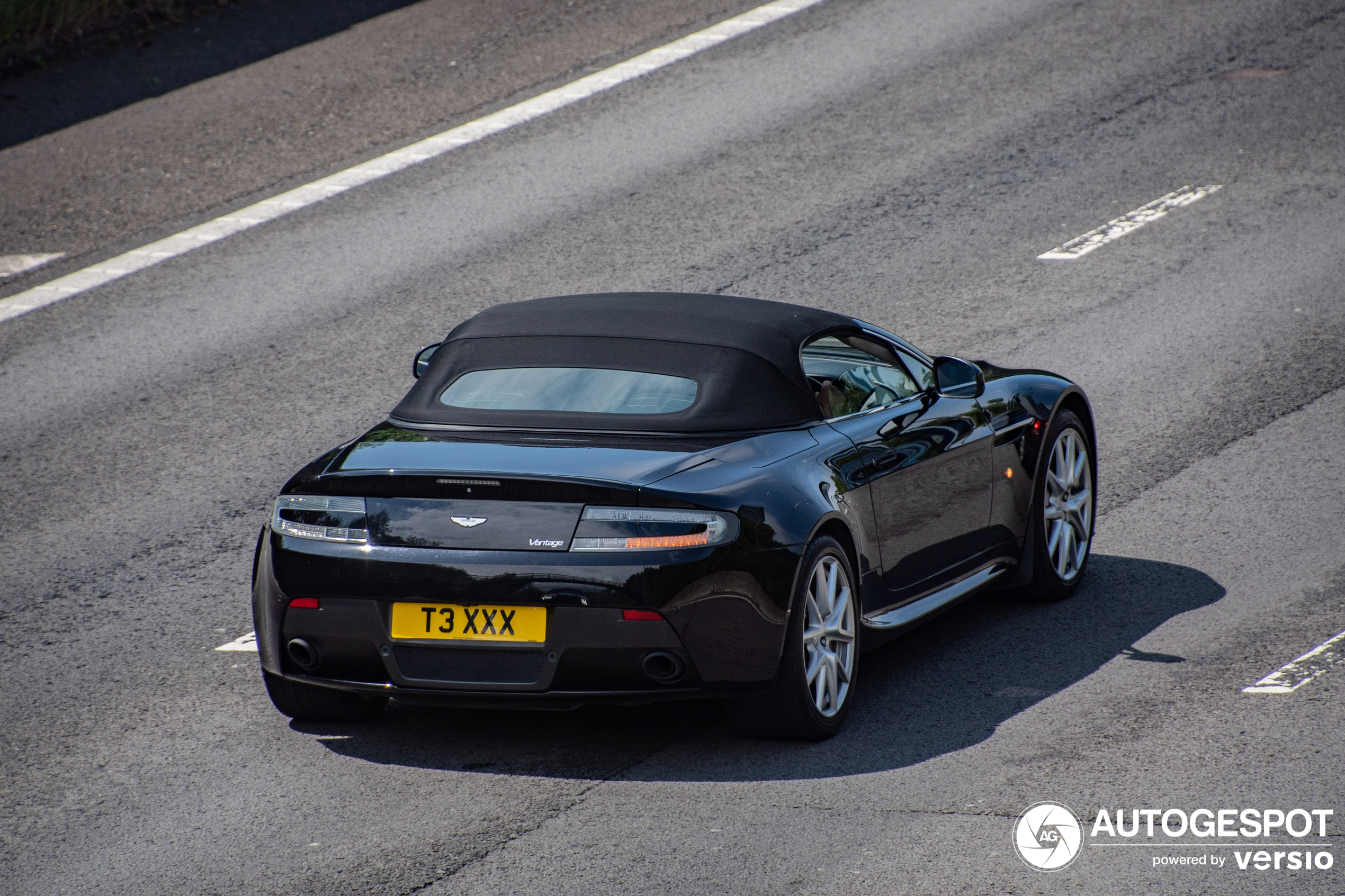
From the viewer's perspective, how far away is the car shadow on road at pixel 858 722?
17.6 feet

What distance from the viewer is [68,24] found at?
A: 55.4ft

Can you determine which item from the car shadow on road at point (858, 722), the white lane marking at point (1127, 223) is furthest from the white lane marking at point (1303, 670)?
the white lane marking at point (1127, 223)

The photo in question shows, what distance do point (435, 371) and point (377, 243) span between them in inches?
271

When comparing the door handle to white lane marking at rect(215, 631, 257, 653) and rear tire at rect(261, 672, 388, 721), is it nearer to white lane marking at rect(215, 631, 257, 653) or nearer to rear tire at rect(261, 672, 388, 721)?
rear tire at rect(261, 672, 388, 721)

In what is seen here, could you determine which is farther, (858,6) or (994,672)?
(858,6)

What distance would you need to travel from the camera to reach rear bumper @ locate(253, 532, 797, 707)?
201 inches

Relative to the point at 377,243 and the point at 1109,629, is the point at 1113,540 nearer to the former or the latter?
the point at 1109,629

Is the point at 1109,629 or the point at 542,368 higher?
the point at 542,368

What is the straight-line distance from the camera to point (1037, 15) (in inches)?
690

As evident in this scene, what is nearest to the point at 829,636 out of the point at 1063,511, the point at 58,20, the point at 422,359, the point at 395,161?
the point at 1063,511

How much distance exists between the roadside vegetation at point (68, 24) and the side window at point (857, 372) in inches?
484

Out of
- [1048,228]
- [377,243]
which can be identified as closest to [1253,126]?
[1048,228]

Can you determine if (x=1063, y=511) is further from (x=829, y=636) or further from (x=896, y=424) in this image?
(x=829, y=636)

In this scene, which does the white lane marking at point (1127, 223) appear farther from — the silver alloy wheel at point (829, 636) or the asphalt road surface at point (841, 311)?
the silver alloy wheel at point (829, 636)
